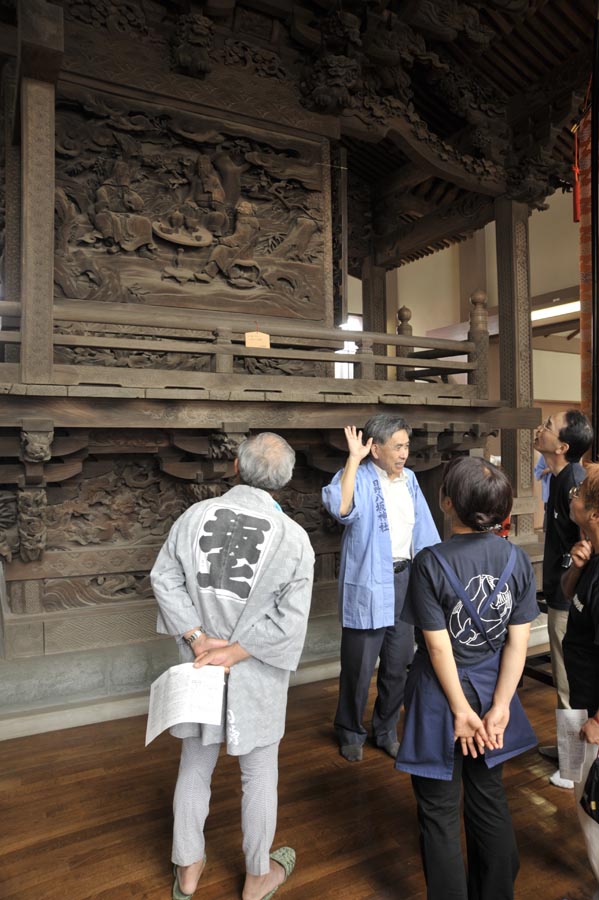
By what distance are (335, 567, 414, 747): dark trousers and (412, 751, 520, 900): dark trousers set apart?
1238 mm

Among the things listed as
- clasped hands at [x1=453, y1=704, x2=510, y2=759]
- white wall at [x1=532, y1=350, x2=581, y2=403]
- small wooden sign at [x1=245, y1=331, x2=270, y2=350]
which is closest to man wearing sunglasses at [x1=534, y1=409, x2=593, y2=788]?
clasped hands at [x1=453, y1=704, x2=510, y2=759]

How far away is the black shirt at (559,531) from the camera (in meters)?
2.79

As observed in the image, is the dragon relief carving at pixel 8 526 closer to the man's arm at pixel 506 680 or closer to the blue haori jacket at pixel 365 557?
the blue haori jacket at pixel 365 557

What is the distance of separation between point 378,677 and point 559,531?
4.00 ft

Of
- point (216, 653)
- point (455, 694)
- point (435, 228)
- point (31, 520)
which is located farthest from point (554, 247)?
point (216, 653)

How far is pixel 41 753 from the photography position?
311cm

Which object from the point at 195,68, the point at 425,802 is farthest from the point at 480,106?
the point at 425,802

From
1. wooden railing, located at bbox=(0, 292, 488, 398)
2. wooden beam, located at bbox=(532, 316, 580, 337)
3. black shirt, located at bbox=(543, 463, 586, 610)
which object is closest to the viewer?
black shirt, located at bbox=(543, 463, 586, 610)

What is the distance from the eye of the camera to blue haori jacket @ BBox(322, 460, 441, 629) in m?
2.95

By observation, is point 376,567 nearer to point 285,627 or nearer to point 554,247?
point 285,627

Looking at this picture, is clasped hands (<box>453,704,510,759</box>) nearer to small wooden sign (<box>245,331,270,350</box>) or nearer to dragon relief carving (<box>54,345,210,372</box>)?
small wooden sign (<box>245,331,270,350</box>)

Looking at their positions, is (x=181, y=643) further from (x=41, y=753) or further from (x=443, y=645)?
(x=41, y=753)

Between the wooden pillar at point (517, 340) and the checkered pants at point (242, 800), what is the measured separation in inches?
163

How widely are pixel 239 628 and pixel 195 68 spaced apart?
3.89m
